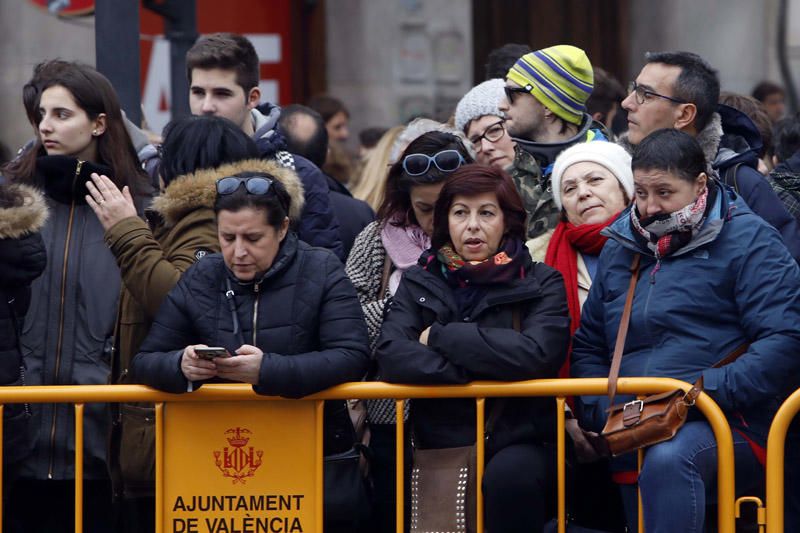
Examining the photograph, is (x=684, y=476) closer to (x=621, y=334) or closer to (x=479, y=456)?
(x=621, y=334)

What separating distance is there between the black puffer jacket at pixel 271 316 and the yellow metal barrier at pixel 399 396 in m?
0.08

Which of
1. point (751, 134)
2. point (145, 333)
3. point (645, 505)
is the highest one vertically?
point (751, 134)

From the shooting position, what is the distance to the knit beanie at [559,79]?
6.78m

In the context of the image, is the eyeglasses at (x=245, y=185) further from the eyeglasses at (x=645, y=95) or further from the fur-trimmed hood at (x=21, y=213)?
the eyeglasses at (x=645, y=95)

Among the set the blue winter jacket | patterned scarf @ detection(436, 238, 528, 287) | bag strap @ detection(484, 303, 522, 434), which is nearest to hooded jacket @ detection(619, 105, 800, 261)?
the blue winter jacket

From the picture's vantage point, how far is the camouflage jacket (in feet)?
21.5

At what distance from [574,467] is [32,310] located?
Answer: 221 cm

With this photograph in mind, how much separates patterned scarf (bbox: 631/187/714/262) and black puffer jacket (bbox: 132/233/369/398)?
1104 millimetres

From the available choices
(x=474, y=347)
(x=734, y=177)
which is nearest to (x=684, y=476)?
(x=474, y=347)

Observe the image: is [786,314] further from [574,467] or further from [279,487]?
[279,487]

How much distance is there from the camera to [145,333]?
19.9 feet

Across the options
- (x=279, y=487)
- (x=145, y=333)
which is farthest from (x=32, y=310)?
(x=279, y=487)

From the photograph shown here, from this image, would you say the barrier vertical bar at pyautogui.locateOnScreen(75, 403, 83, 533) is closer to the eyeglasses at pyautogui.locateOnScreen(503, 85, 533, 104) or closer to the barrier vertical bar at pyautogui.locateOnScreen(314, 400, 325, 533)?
the barrier vertical bar at pyautogui.locateOnScreen(314, 400, 325, 533)

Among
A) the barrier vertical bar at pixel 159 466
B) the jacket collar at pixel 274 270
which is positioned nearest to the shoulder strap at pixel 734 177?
the jacket collar at pixel 274 270
